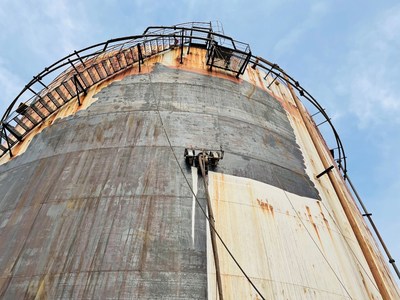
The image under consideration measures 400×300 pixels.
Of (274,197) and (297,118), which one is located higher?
(297,118)

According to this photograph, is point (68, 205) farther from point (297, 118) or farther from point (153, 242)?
point (297, 118)

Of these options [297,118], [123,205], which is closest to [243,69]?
[297,118]

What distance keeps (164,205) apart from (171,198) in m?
0.23

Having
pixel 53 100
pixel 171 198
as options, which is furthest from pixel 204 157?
pixel 53 100

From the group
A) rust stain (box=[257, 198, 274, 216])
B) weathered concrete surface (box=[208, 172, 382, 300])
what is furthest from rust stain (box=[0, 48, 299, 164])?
rust stain (box=[257, 198, 274, 216])

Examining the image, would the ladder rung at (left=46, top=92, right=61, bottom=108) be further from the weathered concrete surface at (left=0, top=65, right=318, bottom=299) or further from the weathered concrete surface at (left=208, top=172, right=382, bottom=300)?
the weathered concrete surface at (left=208, top=172, right=382, bottom=300)

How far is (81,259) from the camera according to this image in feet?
17.7

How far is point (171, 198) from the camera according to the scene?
6.32 meters

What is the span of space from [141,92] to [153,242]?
4.99 meters

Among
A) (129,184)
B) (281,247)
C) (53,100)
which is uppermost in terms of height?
(53,100)

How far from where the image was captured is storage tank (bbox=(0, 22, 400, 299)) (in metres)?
5.32

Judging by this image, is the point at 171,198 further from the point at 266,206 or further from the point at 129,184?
the point at 266,206

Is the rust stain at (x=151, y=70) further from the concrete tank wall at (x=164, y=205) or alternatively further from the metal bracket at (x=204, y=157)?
the metal bracket at (x=204, y=157)

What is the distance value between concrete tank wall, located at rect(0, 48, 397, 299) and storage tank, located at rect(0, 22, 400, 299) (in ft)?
0.09
